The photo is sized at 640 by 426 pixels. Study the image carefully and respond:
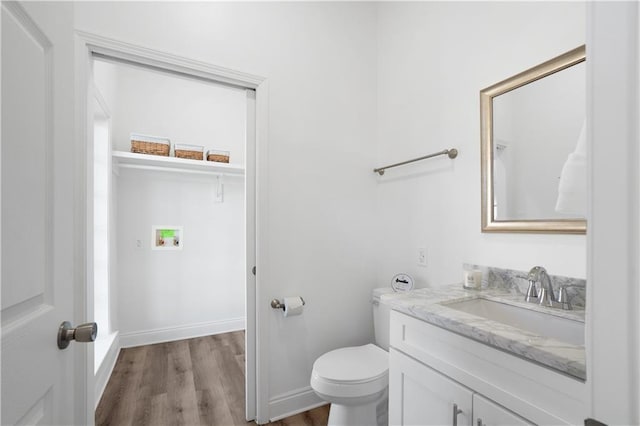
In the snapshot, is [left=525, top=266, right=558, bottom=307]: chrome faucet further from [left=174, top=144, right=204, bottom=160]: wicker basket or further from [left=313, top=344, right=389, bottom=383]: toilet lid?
[left=174, top=144, right=204, bottom=160]: wicker basket

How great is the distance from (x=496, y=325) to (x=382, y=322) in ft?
3.33

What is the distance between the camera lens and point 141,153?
8.21ft

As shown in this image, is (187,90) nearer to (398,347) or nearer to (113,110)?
(113,110)

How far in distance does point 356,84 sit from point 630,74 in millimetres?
1898

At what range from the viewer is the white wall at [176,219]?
278 cm

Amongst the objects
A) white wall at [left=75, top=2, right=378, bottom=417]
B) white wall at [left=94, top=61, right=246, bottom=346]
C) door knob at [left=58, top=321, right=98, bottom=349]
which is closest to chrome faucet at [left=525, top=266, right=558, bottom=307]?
white wall at [left=75, top=2, right=378, bottom=417]

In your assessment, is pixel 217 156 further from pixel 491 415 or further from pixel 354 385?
pixel 491 415

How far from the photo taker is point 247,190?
1755mm

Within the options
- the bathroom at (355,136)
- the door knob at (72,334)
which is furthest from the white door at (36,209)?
the bathroom at (355,136)

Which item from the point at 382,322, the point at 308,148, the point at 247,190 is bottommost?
the point at 382,322

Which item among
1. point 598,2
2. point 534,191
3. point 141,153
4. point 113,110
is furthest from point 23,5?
point 113,110

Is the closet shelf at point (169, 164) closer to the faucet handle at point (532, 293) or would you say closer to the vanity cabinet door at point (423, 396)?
the vanity cabinet door at point (423, 396)

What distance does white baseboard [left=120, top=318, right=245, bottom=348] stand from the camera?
2789 mm

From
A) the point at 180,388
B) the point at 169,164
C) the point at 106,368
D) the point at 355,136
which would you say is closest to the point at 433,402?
the point at 355,136
